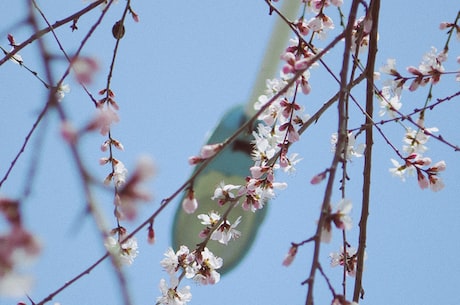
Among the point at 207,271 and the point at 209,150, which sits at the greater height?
the point at 207,271

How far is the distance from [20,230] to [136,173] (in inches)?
4.2

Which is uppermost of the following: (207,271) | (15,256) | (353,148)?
(353,148)

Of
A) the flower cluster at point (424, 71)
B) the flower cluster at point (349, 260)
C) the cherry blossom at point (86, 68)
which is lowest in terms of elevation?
the cherry blossom at point (86, 68)

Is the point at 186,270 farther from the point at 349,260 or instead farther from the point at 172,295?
the point at 349,260

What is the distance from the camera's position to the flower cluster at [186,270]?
147cm

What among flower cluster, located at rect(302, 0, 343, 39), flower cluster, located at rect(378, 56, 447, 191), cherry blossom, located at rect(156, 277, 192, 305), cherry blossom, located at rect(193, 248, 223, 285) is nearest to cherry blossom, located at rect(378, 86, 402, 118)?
flower cluster, located at rect(378, 56, 447, 191)

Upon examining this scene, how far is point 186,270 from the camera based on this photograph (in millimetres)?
1491

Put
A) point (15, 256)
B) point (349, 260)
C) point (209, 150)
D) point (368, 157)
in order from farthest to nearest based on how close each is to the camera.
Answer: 1. point (349, 260)
2. point (368, 157)
3. point (209, 150)
4. point (15, 256)

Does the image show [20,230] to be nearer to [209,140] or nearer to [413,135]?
[413,135]

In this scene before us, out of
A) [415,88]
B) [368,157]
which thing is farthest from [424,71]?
[368,157]

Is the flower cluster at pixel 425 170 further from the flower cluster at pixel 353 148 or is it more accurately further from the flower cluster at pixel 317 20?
the flower cluster at pixel 317 20

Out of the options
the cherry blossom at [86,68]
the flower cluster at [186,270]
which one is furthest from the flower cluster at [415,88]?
the cherry blossom at [86,68]

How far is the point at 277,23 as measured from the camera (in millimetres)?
2350

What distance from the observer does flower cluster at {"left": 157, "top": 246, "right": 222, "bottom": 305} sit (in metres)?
1.47
